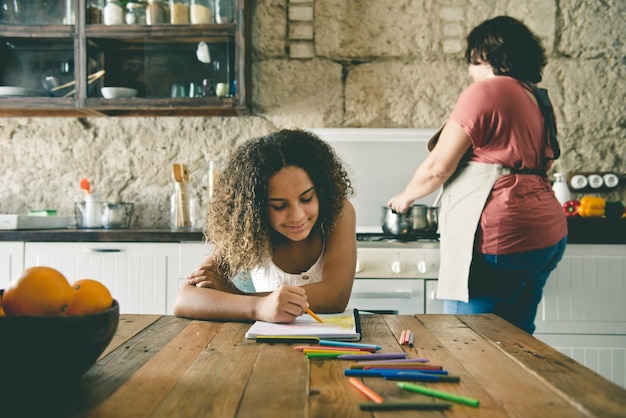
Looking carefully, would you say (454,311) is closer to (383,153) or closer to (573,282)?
(573,282)

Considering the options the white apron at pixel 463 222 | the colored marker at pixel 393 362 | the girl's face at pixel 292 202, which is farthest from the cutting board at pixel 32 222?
the colored marker at pixel 393 362

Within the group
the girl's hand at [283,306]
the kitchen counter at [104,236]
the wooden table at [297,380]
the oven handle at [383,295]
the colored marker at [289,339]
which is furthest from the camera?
the kitchen counter at [104,236]

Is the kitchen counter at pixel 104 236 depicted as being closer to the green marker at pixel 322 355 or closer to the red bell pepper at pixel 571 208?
the green marker at pixel 322 355

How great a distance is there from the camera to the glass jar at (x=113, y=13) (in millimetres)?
2654

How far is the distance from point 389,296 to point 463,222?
0.56m

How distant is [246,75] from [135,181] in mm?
862

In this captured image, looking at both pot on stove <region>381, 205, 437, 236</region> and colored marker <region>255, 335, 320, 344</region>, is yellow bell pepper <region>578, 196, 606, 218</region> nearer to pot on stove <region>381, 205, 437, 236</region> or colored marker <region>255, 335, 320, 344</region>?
pot on stove <region>381, 205, 437, 236</region>

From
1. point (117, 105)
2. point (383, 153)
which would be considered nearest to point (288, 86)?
point (383, 153)

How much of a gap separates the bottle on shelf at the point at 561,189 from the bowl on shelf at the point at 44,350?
2.52 meters

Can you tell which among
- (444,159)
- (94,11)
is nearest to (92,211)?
(94,11)

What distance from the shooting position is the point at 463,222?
1.80 m

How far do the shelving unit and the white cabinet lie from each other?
1606 millimetres

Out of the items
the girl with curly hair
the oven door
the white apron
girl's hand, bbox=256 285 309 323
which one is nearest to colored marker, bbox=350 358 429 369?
girl's hand, bbox=256 285 309 323

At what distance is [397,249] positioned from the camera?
2.25m
